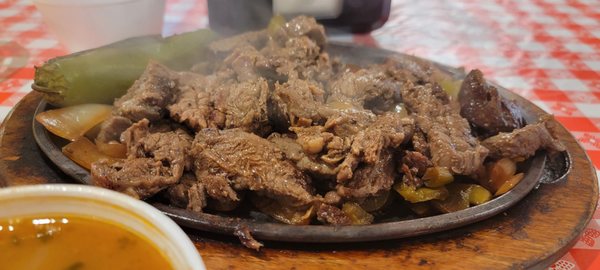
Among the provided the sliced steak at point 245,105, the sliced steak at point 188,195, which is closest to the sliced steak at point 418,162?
the sliced steak at point 245,105

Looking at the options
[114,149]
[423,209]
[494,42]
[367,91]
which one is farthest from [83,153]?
[494,42]

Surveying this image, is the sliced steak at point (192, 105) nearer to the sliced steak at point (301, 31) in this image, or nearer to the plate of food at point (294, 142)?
the plate of food at point (294, 142)

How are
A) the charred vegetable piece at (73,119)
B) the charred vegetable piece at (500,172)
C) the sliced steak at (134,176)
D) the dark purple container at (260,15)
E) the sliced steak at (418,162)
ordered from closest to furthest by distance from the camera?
1. the sliced steak at (134,176)
2. the sliced steak at (418,162)
3. the charred vegetable piece at (500,172)
4. the charred vegetable piece at (73,119)
5. the dark purple container at (260,15)

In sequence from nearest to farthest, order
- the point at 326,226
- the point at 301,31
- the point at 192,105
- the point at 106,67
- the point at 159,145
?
the point at 326,226 < the point at 159,145 < the point at 192,105 < the point at 106,67 < the point at 301,31

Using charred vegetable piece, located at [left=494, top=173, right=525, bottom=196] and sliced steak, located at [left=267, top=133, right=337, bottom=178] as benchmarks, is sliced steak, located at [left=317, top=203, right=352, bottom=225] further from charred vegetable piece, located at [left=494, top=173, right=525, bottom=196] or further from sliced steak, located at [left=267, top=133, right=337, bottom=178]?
charred vegetable piece, located at [left=494, top=173, right=525, bottom=196]

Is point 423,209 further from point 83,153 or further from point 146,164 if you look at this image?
point 83,153

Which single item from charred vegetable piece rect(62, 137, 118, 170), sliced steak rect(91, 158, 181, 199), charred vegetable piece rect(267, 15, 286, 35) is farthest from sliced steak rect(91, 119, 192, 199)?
charred vegetable piece rect(267, 15, 286, 35)
